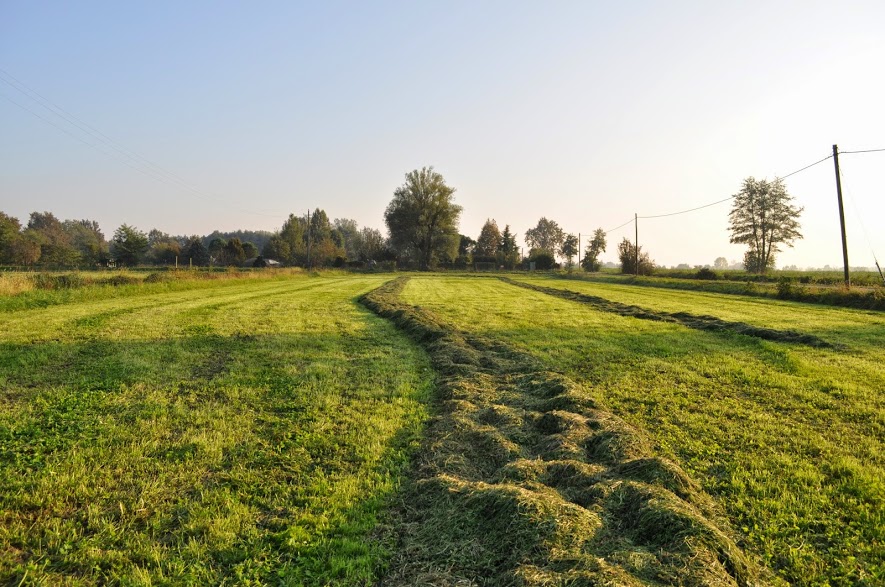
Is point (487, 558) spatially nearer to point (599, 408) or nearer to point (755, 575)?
point (755, 575)

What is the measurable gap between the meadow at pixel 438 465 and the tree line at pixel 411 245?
46366 mm

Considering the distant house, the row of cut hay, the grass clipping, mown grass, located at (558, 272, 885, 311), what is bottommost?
the grass clipping

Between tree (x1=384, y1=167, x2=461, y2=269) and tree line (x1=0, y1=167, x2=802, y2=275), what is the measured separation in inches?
6.4

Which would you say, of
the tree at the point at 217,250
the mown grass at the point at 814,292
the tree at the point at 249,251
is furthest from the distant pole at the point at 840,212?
the tree at the point at 249,251

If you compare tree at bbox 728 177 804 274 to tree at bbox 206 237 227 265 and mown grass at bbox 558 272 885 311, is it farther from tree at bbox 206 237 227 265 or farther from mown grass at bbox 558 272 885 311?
tree at bbox 206 237 227 265

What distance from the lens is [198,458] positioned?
4121mm

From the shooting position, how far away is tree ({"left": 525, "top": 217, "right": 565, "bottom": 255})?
12144cm

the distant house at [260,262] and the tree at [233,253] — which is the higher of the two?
the tree at [233,253]

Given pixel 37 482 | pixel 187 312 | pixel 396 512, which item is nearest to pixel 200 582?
pixel 396 512

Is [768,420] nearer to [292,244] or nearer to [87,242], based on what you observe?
[292,244]

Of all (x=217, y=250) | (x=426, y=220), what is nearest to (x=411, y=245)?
(x=426, y=220)

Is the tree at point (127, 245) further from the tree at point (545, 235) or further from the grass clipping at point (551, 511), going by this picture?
the tree at point (545, 235)

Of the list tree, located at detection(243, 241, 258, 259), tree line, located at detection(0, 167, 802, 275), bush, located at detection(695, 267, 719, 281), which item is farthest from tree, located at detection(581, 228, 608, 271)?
tree, located at detection(243, 241, 258, 259)

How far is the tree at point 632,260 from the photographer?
164ft
